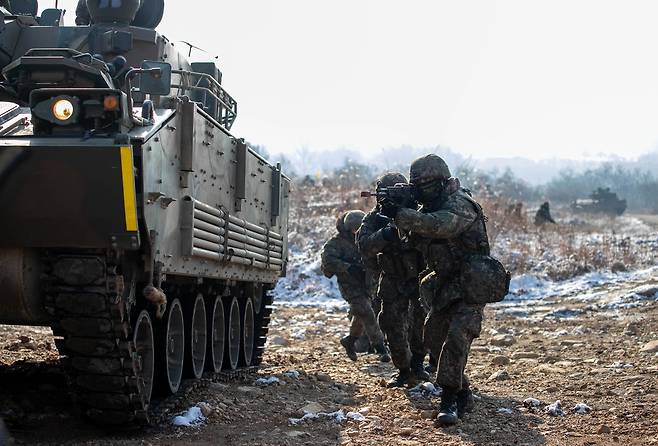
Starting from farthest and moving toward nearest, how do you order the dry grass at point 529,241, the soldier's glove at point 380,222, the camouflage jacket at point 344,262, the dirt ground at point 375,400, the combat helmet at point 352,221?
the dry grass at point 529,241, the combat helmet at point 352,221, the camouflage jacket at point 344,262, the soldier's glove at point 380,222, the dirt ground at point 375,400

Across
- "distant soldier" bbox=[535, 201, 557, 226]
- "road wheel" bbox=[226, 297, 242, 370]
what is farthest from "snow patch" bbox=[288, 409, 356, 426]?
"distant soldier" bbox=[535, 201, 557, 226]

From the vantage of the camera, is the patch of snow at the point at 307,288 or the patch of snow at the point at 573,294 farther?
the patch of snow at the point at 307,288

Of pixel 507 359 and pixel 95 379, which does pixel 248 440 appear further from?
pixel 507 359

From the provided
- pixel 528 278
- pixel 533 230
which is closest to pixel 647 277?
pixel 528 278

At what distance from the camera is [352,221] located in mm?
11984

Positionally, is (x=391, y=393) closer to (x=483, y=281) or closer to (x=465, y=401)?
(x=465, y=401)

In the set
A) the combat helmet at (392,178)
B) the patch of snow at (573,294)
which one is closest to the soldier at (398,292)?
the combat helmet at (392,178)

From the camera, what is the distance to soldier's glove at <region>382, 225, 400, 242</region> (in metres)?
9.24

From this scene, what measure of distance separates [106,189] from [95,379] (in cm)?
122

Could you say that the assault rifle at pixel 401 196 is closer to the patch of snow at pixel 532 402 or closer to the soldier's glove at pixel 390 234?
the soldier's glove at pixel 390 234

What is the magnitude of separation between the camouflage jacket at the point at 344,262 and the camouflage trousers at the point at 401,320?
195 cm

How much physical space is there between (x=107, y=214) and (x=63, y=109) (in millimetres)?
720

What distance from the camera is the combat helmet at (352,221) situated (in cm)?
1196

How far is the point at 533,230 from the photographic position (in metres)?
26.1
